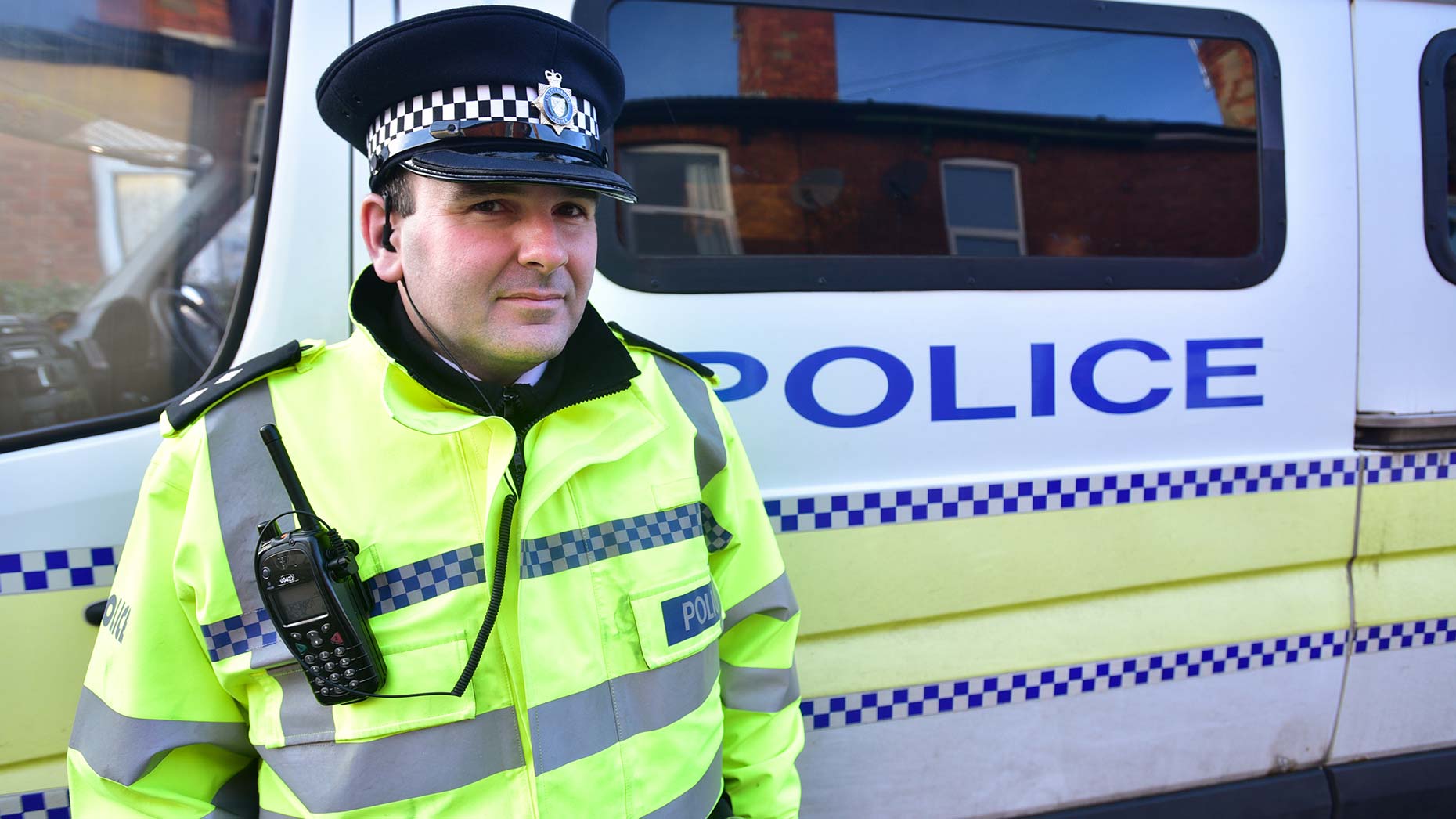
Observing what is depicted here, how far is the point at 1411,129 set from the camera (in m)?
1.79

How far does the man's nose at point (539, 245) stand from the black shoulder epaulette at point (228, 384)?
0.33 m

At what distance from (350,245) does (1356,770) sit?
7.50 feet

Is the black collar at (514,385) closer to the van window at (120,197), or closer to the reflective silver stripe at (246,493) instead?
the reflective silver stripe at (246,493)

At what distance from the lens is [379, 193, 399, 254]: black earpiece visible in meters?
1.08

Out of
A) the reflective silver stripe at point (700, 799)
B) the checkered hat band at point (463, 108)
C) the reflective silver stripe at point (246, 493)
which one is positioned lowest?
the reflective silver stripe at point (700, 799)

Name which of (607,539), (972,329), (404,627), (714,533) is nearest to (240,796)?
(404,627)

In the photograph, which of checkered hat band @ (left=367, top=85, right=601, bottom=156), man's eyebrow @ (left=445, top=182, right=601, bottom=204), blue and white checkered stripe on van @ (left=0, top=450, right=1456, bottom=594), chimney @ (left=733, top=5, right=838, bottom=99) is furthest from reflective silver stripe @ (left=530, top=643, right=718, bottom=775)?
chimney @ (left=733, top=5, right=838, bottom=99)

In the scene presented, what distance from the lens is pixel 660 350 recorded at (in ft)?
4.29

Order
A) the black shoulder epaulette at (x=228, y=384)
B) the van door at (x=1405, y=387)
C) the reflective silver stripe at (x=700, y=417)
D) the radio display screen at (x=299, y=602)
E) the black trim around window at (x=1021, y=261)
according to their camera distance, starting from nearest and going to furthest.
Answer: the radio display screen at (x=299, y=602) < the black shoulder epaulette at (x=228, y=384) < the reflective silver stripe at (x=700, y=417) < the black trim around window at (x=1021, y=261) < the van door at (x=1405, y=387)

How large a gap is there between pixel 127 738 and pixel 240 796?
180 mm

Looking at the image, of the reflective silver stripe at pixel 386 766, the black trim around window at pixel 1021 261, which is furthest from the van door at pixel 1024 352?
the reflective silver stripe at pixel 386 766

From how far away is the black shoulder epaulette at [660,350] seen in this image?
1.30 meters

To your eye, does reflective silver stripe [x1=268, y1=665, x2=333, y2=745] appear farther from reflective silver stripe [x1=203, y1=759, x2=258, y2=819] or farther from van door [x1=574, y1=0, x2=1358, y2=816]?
van door [x1=574, y1=0, x2=1358, y2=816]

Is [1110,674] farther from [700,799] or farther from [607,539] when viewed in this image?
[607,539]
